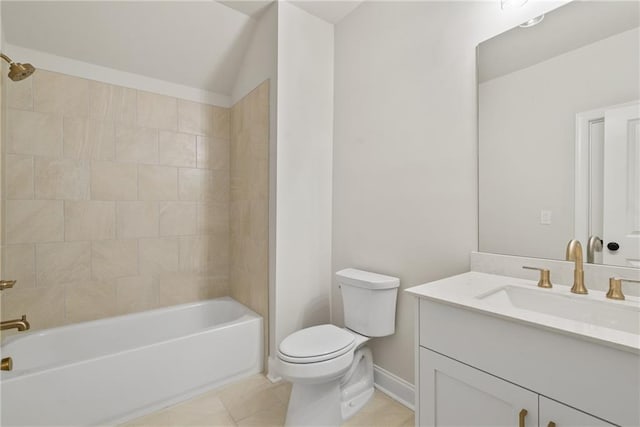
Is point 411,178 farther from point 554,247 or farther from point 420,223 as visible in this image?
point 554,247

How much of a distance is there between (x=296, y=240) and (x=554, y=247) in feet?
4.64

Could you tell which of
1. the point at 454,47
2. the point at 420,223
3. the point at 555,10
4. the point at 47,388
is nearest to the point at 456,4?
the point at 454,47

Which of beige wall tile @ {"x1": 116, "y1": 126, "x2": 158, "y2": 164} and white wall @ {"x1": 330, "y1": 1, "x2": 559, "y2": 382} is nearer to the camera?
white wall @ {"x1": 330, "y1": 1, "x2": 559, "y2": 382}

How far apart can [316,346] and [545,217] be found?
1207mm

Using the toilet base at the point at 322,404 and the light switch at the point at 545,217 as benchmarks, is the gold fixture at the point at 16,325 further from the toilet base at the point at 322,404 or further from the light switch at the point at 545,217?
the light switch at the point at 545,217

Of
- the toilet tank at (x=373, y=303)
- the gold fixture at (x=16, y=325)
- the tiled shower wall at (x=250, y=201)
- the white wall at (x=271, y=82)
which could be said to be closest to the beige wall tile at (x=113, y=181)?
the tiled shower wall at (x=250, y=201)

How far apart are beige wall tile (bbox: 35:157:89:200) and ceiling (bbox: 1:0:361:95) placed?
2.38ft

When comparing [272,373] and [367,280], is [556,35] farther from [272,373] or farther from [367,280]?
[272,373]

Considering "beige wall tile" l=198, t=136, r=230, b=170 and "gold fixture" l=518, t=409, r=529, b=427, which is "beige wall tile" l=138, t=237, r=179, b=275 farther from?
"gold fixture" l=518, t=409, r=529, b=427

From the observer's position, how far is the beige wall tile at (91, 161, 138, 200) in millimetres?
2135

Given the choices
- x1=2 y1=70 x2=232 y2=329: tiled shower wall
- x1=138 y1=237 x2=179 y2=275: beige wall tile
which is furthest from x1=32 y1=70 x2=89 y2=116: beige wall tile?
x1=138 y1=237 x2=179 y2=275: beige wall tile

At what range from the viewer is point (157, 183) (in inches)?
92.5

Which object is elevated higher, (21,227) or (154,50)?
(154,50)

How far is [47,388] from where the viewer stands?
1435mm
